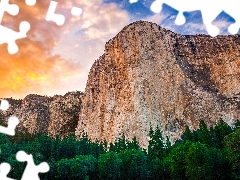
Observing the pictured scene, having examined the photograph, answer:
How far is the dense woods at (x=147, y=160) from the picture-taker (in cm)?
A: 2902

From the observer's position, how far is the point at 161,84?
2180 inches

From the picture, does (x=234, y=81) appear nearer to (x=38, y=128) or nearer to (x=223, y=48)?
(x=223, y=48)

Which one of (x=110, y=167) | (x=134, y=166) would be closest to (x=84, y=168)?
(x=110, y=167)

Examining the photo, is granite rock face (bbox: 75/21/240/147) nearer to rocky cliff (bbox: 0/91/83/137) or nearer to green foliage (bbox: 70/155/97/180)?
rocky cliff (bbox: 0/91/83/137)

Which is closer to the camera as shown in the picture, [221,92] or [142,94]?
[142,94]

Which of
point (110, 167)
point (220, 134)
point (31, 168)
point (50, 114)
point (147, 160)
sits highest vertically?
point (50, 114)

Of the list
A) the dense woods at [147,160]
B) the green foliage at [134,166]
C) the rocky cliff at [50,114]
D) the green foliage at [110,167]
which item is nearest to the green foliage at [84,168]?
the dense woods at [147,160]

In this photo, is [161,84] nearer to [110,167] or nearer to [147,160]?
[147,160]

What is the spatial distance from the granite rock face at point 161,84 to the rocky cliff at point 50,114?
507 inches

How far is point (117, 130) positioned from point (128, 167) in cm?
1771

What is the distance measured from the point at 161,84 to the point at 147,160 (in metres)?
21.2

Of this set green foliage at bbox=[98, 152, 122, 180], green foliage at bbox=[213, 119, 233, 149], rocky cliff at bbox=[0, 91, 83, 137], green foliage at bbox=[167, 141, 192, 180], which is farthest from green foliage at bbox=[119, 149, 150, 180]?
rocky cliff at bbox=[0, 91, 83, 137]

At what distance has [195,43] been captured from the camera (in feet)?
208

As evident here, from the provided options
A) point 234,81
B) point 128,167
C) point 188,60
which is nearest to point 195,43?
point 188,60
